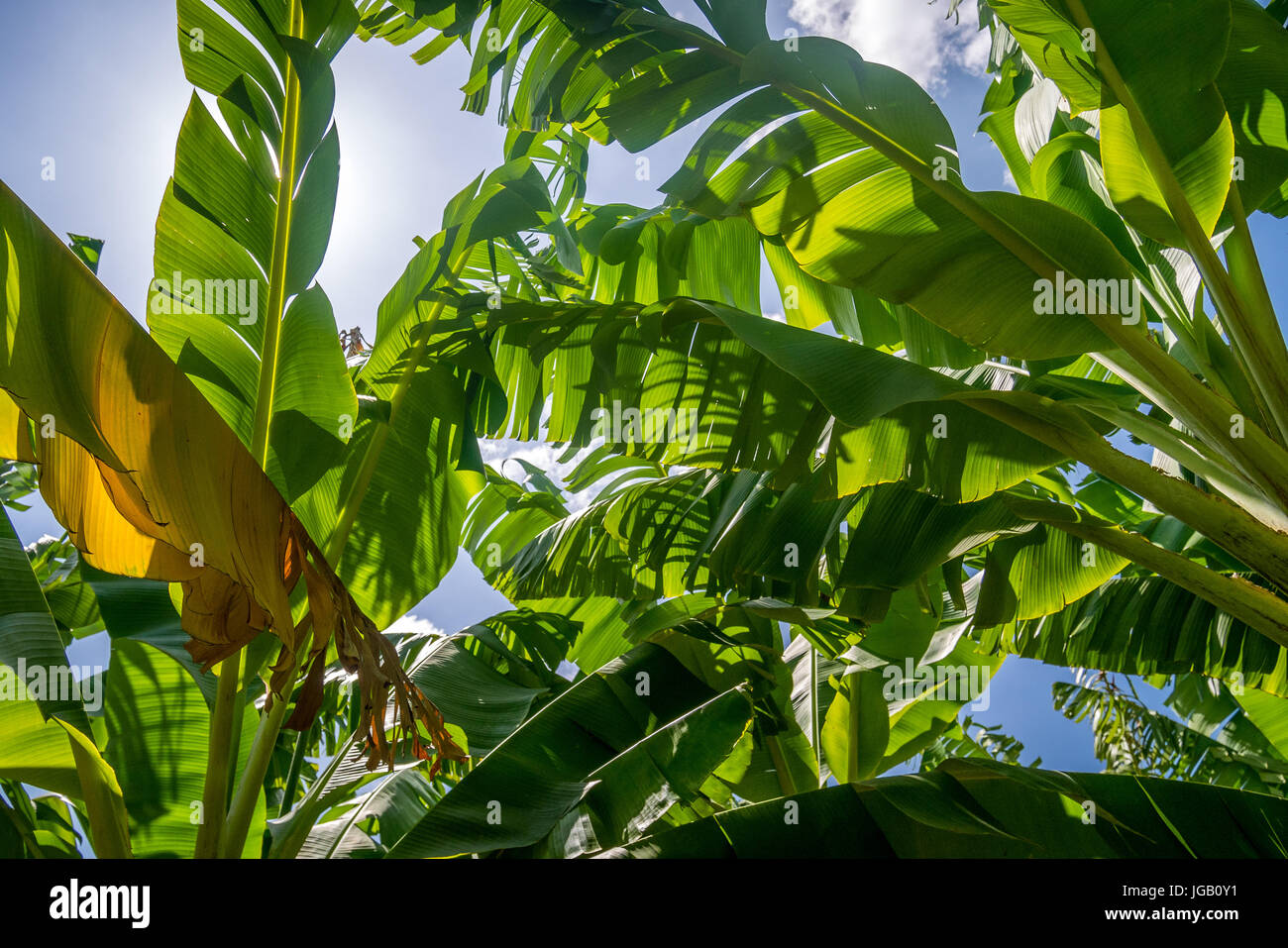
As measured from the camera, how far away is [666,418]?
2.05 meters

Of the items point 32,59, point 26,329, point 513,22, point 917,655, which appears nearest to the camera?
point 26,329

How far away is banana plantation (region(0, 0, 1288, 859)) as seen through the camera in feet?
3.74

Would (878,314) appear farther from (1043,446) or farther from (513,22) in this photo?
(513,22)

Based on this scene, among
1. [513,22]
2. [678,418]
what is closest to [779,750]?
[678,418]

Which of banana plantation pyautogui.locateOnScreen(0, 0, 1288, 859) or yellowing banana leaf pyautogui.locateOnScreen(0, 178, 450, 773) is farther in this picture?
banana plantation pyautogui.locateOnScreen(0, 0, 1288, 859)

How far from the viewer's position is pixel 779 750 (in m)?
2.70

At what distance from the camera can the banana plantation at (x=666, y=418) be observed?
1141 millimetres

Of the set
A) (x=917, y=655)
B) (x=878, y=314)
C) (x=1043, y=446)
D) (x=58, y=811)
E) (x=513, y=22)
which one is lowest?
(x=58, y=811)

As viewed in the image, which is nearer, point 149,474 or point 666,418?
point 149,474

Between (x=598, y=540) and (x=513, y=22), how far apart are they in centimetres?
159

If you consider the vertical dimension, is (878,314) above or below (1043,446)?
above

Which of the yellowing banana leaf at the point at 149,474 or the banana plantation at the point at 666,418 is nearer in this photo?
the yellowing banana leaf at the point at 149,474
